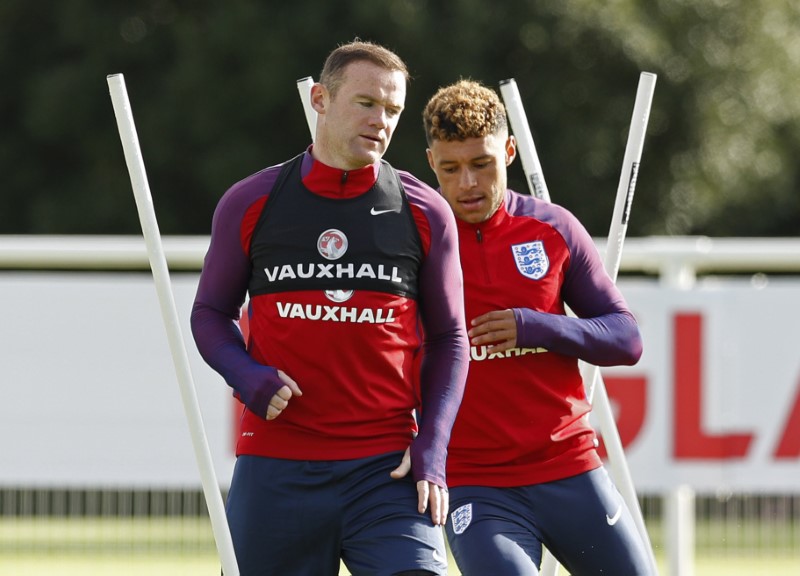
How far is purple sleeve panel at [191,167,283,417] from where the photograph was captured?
4.25m

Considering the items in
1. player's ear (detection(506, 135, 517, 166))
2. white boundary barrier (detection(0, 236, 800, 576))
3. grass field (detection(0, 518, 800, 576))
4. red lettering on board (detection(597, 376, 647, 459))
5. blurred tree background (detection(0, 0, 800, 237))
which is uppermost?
blurred tree background (detection(0, 0, 800, 237))

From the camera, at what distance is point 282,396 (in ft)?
13.5

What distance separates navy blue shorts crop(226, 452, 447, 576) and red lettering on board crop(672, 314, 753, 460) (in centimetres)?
537

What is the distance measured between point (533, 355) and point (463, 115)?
78cm

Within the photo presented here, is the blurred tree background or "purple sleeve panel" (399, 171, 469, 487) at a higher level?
the blurred tree background

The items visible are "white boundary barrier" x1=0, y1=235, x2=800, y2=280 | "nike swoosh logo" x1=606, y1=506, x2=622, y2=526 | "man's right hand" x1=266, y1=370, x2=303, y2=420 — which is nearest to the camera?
"man's right hand" x1=266, y1=370, x2=303, y2=420

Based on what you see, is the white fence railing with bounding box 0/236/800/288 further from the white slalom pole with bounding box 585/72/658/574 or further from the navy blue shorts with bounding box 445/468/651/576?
the navy blue shorts with bounding box 445/468/651/576

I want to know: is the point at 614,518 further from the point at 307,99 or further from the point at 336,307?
the point at 307,99

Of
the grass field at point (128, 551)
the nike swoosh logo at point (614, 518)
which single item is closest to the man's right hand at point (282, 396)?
the nike swoosh logo at point (614, 518)

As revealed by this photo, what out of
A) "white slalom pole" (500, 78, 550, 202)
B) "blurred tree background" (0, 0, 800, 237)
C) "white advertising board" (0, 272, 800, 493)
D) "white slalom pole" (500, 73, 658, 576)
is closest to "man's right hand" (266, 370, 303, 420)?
"white slalom pole" (500, 73, 658, 576)

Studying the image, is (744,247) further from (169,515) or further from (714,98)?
(714,98)

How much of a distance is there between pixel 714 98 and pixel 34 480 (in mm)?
10069

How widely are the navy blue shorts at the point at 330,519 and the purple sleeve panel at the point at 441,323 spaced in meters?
0.15

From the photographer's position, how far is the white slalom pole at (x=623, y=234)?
5.47 meters
